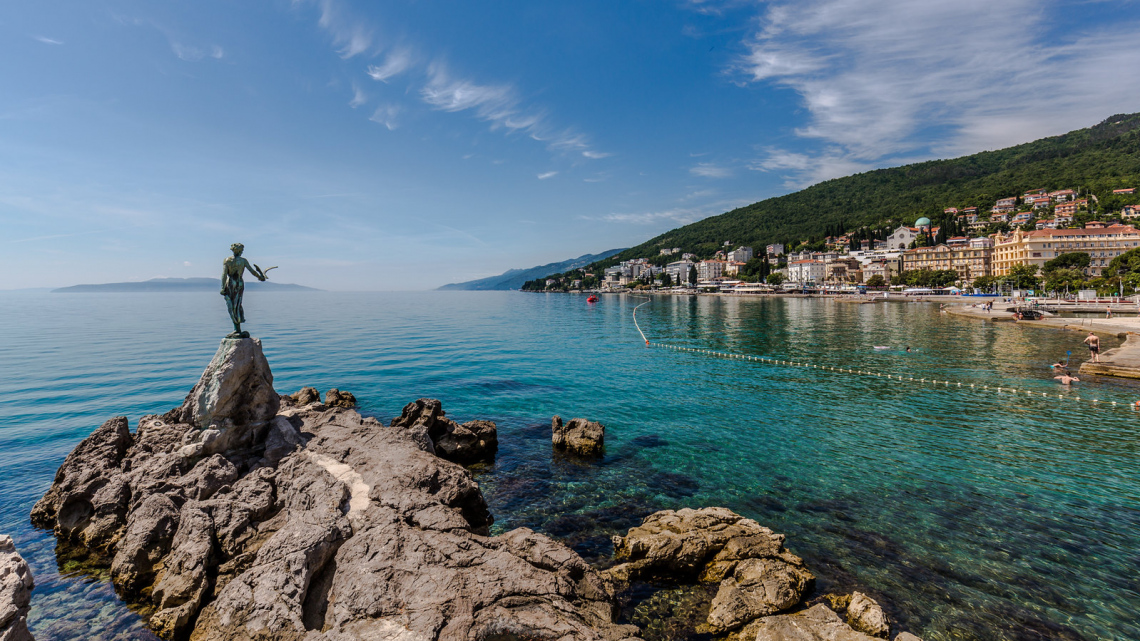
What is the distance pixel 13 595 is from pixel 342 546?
11.3 ft

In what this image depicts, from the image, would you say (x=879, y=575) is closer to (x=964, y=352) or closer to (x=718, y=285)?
(x=964, y=352)

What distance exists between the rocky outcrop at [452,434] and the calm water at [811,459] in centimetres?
88

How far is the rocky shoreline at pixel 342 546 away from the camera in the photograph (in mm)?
5930

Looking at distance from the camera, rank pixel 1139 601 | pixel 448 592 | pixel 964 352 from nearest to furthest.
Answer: pixel 448 592 < pixel 1139 601 < pixel 964 352

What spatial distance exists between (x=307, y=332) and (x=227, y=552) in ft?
166

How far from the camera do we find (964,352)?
3066 centimetres

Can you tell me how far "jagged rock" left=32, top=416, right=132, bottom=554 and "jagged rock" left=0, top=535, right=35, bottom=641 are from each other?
4813 millimetres

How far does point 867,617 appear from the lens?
6.66 m

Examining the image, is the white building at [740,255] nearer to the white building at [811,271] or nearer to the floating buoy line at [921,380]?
the white building at [811,271]

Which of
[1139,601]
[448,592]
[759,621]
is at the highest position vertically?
[448,592]

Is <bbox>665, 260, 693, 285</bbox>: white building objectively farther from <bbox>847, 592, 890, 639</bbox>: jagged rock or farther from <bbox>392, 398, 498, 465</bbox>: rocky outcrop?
<bbox>847, 592, 890, 639</bbox>: jagged rock

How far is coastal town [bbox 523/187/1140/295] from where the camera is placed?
81.2 m

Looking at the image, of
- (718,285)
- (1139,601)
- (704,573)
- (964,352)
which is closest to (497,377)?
(704,573)

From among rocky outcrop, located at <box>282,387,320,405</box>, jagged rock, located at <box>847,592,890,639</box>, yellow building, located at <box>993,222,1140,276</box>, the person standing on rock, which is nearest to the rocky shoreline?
jagged rock, located at <box>847,592,890,639</box>
